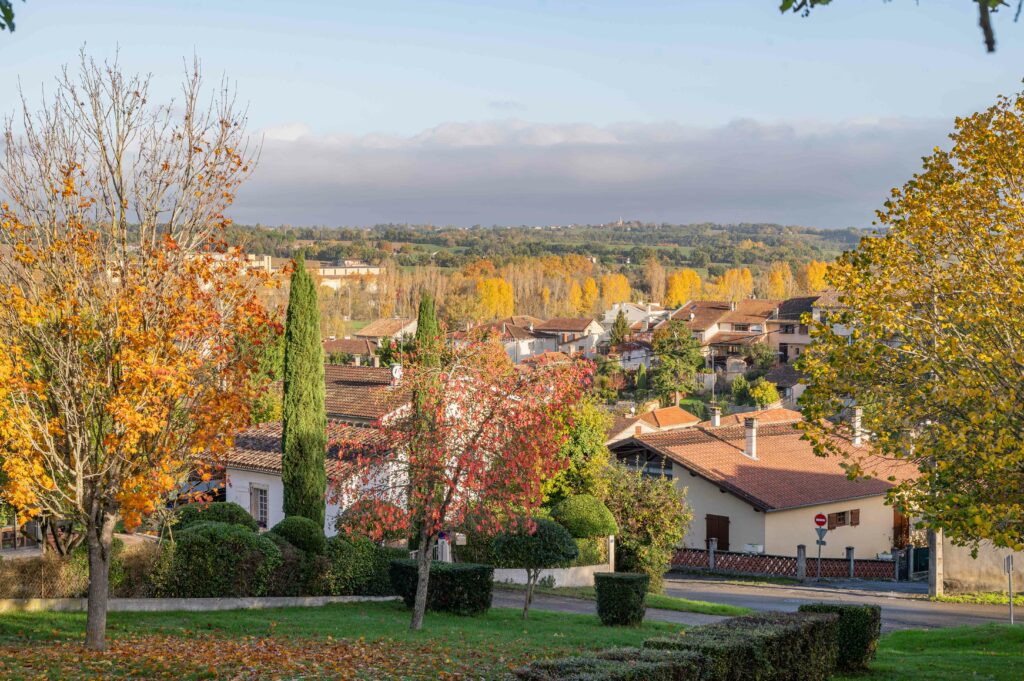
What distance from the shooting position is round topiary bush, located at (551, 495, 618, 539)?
3069 cm

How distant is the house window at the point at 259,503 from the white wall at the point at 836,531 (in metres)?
18.8

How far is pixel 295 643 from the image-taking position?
15875 millimetres

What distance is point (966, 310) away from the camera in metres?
13.3

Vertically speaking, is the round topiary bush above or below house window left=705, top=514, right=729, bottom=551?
above

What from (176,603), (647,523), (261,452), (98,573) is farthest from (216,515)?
(647,523)

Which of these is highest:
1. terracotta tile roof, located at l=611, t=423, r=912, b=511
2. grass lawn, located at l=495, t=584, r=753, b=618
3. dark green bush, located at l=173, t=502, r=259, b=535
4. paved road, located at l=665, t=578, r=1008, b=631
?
terracotta tile roof, located at l=611, t=423, r=912, b=511

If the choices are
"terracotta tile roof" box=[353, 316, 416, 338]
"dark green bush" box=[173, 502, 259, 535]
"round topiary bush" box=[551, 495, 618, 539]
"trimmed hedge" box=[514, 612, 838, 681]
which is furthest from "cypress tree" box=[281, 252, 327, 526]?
"terracotta tile roof" box=[353, 316, 416, 338]

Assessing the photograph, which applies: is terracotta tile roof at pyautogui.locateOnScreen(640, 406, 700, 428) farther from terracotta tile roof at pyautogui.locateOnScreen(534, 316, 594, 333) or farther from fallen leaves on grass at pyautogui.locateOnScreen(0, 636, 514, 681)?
terracotta tile roof at pyautogui.locateOnScreen(534, 316, 594, 333)

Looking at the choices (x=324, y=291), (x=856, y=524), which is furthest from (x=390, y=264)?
(x=856, y=524)

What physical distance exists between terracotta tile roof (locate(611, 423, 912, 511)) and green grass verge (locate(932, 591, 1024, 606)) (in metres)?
7.81

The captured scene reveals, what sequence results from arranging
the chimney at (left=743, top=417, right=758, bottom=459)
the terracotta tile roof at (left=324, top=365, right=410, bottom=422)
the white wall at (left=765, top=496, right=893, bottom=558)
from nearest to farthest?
1. the terracotta tile roof at (left=324, top=365, right=410, bottom=422)
2. the white wall at (left=765, top=496, right=893, bottom=558)
3. the chimney at (left=743, top=417, right=758, bottom=459)

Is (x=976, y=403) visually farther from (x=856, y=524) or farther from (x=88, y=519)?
(x=856, y=524)

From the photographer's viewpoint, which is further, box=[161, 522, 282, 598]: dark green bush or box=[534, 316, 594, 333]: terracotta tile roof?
box=[534, 316, 594, 333]: terracotta tile roof

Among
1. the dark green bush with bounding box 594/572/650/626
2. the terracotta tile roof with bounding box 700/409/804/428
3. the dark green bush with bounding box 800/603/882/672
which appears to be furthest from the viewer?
the terracotta tile roof with bounding box 700/409/804/428
